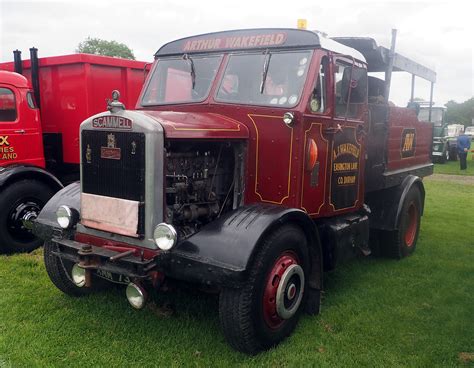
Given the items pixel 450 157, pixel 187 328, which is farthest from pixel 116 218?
pixel 450 157

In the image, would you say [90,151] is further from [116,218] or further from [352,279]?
[352,279]

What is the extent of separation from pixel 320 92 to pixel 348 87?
43 cm

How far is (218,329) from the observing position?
4.07 metres

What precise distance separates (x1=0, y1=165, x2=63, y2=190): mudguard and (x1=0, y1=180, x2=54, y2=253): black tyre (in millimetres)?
71

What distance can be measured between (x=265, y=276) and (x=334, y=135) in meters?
1.77

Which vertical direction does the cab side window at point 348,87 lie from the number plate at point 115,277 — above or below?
above

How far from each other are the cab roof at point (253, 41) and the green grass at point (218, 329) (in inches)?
98.0

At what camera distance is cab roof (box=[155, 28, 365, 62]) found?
443cm

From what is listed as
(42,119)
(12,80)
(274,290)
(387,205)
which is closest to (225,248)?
(274,290)

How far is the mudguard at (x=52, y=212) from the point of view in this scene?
4258 millimetres

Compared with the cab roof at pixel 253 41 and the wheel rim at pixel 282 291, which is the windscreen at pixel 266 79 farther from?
the wheel rim at pixel 282 291

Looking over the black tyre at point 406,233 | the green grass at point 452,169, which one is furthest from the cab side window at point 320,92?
the green grass at point 452,169

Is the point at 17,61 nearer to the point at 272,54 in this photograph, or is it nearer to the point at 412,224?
the point at 272,54

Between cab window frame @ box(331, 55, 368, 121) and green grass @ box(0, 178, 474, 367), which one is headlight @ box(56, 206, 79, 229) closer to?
green grass @ box(0, 178, 474, 367)
